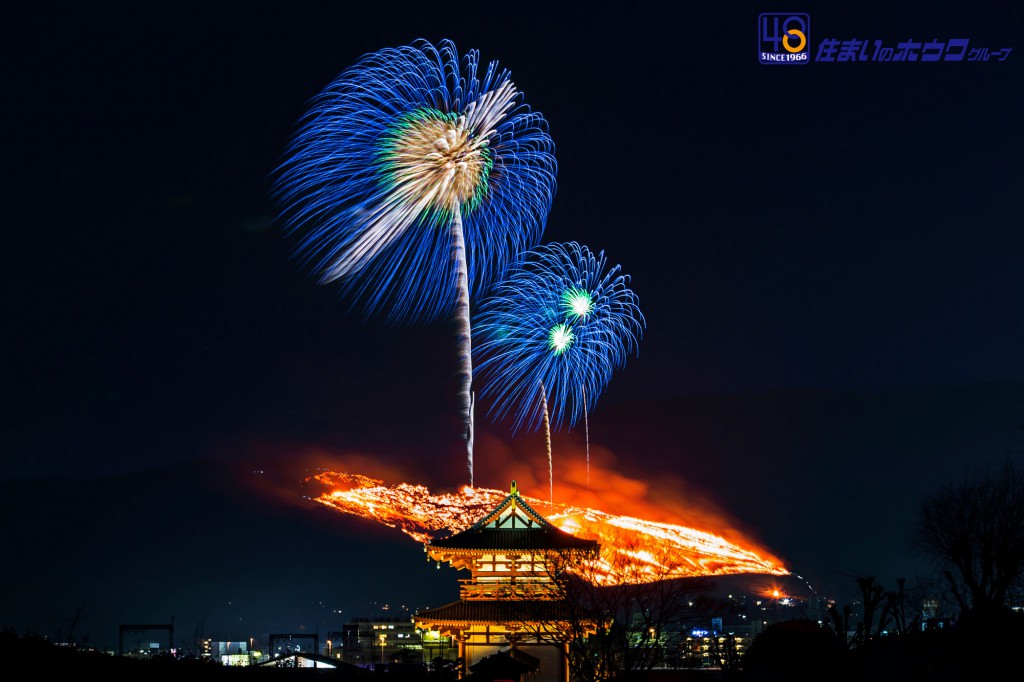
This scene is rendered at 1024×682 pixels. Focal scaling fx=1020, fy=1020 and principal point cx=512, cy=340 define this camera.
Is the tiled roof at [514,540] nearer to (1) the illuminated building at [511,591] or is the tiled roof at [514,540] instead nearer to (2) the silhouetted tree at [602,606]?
(1) the illuminated building at [511,591]

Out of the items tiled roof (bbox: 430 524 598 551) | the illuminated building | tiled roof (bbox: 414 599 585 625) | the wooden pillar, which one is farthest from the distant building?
tiled roof (bbox: 430 524 598 551)

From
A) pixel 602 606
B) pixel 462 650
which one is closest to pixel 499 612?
pixel 462 650

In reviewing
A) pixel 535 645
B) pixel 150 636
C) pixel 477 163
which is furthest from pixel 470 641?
pixel 150 636

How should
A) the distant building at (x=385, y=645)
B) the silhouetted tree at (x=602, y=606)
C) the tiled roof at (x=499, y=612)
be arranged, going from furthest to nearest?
the distant building at (x=385, y=645), the tiled roof at (x=499, y=612), the silhouetted tree at (x=602, y=606)

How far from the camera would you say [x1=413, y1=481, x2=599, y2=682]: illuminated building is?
1699 inches

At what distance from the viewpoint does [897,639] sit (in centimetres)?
3991

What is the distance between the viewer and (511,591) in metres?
44.8

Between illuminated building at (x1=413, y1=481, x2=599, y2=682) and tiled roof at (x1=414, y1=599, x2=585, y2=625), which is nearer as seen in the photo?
tiled roof at (x1=414, y1=599, x2=585, y2=625)

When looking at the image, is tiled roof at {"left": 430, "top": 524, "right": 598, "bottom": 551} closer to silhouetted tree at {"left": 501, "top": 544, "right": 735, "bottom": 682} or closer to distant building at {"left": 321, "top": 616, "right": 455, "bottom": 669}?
silhouetted tree at {"left": 501, "top": 544, "right": 735, "bottom": 682}

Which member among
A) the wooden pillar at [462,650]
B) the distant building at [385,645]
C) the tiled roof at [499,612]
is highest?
the tiled roof at [499,612]

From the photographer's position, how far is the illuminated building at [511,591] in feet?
142

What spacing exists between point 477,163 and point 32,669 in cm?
2886

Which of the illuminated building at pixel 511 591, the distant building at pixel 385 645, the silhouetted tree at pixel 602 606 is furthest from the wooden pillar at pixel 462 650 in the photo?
the distant building at pixel 385 645

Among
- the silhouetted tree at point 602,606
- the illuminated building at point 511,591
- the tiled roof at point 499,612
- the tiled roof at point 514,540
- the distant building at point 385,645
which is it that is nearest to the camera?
the silhouetted tree at point 602,606
